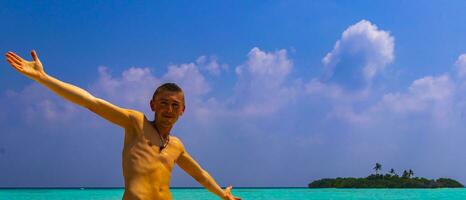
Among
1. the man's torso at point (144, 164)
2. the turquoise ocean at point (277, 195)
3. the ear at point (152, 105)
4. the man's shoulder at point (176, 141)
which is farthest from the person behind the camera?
the turquoise ocean at point (277, 195)

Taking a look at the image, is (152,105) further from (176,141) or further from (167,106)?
(176,141)

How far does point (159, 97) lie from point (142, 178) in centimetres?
55

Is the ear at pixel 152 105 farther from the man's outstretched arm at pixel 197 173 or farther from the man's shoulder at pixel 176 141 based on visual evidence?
the man's outstretched arm at pixel 197 173

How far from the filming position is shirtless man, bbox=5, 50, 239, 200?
3.57 metres

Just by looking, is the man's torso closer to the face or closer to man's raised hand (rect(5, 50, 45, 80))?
the face

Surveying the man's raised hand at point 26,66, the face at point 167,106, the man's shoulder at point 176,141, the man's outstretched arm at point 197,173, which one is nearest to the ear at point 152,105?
the face at point 167,106

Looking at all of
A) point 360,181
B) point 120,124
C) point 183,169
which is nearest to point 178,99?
point 120,124

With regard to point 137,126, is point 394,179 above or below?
above

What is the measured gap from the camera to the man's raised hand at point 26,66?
3.50m

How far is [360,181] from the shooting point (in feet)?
445

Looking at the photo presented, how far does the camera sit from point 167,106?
385cm

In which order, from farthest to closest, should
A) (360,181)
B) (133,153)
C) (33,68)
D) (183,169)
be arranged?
1. (360,181)
2. (183,169)
3. (133,153)
4. (33,68)

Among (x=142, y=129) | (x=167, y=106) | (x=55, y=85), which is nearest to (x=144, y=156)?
(x=142, y=129)

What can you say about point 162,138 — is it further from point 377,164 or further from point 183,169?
point 377,164
